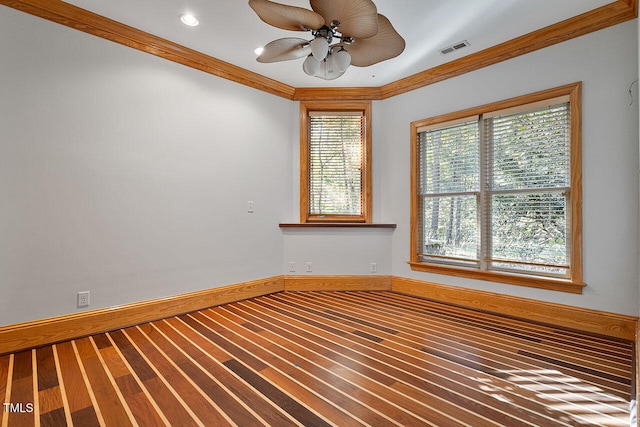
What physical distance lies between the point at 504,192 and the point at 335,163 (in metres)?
2.04

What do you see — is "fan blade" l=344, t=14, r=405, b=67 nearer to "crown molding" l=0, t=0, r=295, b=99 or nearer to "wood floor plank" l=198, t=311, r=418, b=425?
"crown molding" l=0, t=0, r=295, b=99

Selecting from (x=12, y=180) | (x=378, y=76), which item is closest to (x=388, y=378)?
(x=12, y=180)

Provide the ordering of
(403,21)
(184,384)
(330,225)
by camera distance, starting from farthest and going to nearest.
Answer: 1. (330,225)
2. (403,21)
3. (184,384)

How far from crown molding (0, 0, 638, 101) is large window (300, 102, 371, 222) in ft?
0.82

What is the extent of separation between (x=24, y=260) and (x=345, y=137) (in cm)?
349

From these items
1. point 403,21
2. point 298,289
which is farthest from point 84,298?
point 403,21

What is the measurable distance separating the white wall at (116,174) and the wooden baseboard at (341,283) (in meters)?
0.53

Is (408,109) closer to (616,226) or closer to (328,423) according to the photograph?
(616,226)

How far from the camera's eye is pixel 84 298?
8.68 feet

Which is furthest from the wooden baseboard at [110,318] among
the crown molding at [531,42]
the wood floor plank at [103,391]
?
the crown molding at [531,42]

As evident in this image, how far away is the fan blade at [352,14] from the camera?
6.21 feet

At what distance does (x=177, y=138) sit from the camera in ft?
10.6

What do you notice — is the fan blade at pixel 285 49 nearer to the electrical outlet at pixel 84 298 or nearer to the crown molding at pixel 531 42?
the crown molding at pixel 531 42

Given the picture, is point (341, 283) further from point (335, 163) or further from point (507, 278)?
point (507, 278)
